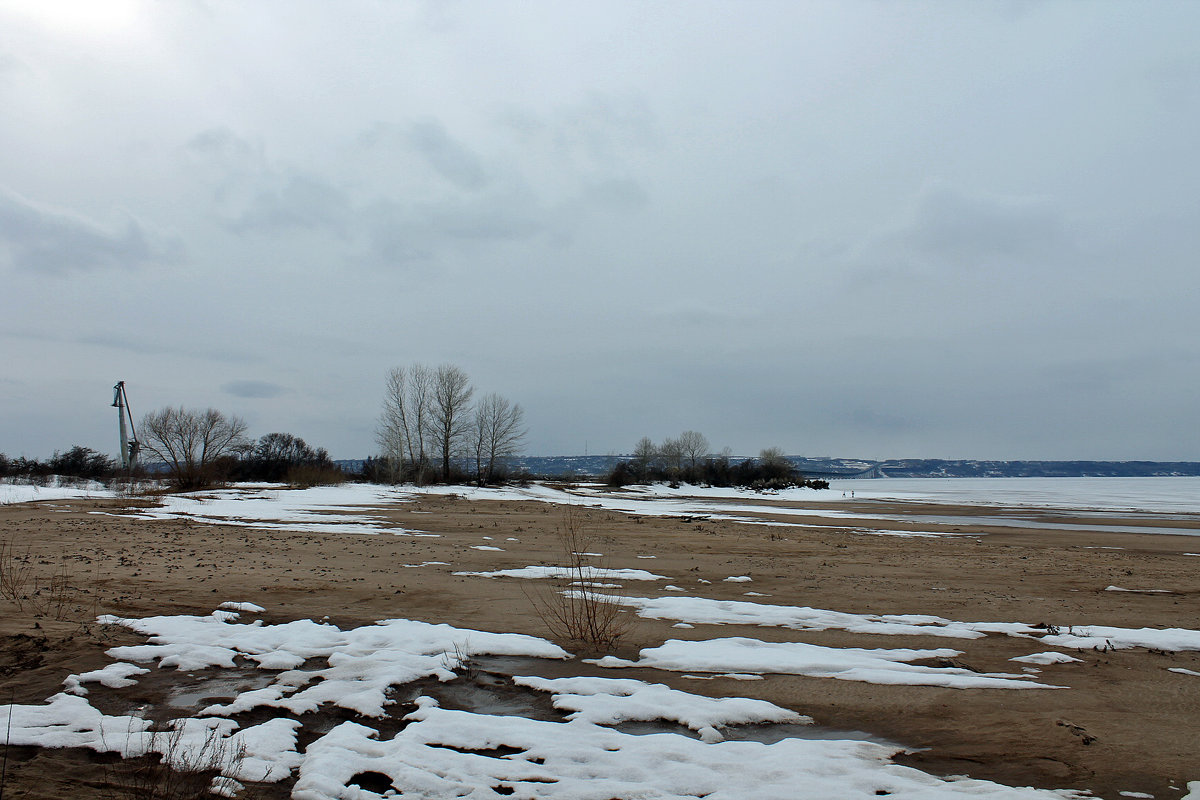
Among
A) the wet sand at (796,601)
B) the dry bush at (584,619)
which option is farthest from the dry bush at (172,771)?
the dry bush at (584,619)

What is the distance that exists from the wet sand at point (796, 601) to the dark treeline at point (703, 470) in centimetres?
5546

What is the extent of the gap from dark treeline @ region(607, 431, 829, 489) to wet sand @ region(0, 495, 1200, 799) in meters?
55.5

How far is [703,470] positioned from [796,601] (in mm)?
80567

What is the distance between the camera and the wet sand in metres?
4.46

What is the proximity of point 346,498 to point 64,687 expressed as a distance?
108 feet

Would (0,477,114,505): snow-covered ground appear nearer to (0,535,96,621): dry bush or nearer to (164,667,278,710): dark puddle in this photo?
(0,535,96,621): dry bush

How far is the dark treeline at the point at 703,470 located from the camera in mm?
79731

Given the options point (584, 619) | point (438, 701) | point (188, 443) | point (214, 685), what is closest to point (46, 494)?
point (188, 443)

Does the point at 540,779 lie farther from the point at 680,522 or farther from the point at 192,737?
the point at 680,522

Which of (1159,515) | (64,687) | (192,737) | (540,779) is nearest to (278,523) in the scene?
(64,687)

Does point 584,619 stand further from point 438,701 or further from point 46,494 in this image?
point 46,494

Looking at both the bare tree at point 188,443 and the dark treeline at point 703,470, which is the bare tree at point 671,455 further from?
the bare tree at point 188,443

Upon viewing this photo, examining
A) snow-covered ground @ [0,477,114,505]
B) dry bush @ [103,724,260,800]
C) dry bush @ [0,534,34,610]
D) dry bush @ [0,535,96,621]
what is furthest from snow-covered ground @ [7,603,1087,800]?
snow-covered ground @ [0,477,114,505]

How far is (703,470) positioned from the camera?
8931 cm
